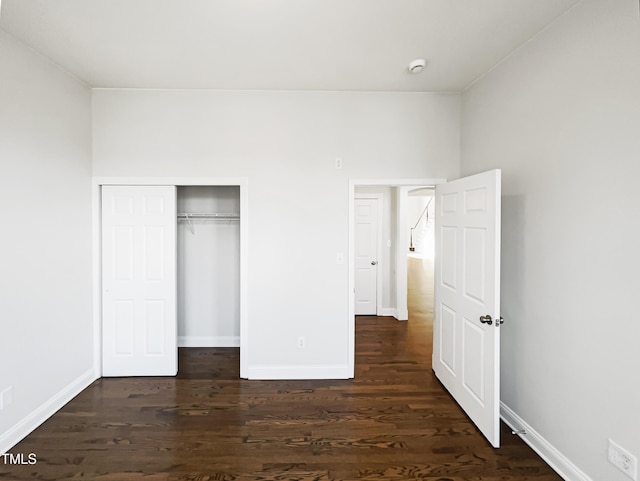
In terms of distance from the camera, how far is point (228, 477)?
6.48ft

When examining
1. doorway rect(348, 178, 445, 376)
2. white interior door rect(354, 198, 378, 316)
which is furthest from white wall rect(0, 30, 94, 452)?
white interior door rect(354, 198, 378, 316)

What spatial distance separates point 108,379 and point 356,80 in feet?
12.3

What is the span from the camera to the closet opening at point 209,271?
4.05 metres

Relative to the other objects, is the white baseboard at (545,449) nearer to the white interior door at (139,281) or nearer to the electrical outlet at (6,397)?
the white interior door at (139,281)

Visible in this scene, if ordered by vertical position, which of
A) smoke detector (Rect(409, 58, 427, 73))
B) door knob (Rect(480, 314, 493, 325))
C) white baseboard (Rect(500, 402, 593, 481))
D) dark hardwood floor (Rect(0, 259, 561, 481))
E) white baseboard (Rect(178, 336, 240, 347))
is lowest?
dark hardwood floor (Rect(0, 259, 561, 481))

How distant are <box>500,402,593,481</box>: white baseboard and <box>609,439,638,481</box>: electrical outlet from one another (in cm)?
25

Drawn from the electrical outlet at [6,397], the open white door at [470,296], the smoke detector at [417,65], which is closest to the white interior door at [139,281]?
the electrical outlet at [6,397]

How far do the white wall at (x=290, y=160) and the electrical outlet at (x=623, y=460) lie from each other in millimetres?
2018

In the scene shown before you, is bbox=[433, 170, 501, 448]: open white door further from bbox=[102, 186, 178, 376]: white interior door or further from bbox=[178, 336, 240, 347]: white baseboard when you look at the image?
bbox=[102, 186, 178, 376]: white interior door

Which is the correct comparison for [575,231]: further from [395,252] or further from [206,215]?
[395,252]

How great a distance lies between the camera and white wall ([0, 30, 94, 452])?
7.32 feet

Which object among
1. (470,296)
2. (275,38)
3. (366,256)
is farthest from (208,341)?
(275,38)

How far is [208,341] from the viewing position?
13.5 feet

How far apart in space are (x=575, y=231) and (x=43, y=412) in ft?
13.0
